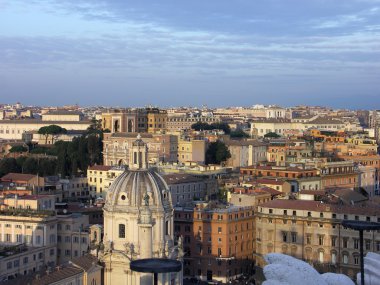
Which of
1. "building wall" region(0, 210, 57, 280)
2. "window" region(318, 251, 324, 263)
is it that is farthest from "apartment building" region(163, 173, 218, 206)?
"window" region(318, 251, 324, 263)

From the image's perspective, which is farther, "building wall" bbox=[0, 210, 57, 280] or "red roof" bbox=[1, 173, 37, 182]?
"red roof" bbox=[1, 173, 37, 182]

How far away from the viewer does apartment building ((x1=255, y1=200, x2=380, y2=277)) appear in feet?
135

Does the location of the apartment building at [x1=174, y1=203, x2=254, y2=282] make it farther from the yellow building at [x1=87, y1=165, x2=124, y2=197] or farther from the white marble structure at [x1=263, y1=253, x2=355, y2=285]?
the white marble structure at [x1=263, y1=253, x2=355, y2=285]

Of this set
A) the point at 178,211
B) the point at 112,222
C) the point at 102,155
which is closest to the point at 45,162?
the point at 102,155

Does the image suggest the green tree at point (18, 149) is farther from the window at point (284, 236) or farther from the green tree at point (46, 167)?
the window at point (284, 236)

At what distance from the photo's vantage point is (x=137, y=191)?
3800 centimetres

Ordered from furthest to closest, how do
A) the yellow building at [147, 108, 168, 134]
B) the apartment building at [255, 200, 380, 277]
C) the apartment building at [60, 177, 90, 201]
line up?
the yellow building at [147, 108, 168, 134]
the apartment building at [60, 177, 90, 201]
the apartment building at [255, 200, 380, 277]

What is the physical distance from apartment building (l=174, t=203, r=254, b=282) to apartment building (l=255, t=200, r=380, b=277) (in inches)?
52.9

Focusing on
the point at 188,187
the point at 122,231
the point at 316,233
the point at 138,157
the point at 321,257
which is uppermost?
the point at 138,157

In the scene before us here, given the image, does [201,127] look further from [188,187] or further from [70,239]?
[70,239]

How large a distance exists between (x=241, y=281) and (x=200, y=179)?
665 inches

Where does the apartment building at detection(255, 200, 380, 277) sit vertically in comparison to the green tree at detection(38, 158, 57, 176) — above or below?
below

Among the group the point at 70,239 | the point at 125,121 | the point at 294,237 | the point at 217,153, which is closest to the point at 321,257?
the point at 294,237

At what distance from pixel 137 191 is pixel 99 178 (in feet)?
91.8
